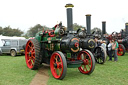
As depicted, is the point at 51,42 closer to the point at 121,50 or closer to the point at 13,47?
the point at 13,47

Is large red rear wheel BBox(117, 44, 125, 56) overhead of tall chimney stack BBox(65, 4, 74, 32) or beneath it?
beneath

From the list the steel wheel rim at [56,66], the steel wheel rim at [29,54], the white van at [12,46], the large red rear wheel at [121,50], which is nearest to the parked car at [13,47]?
the white van at [12,46]

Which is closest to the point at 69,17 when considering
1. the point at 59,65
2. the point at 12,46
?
the point at 59,65

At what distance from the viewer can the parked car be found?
10.7 m

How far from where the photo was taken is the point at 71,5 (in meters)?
4.96

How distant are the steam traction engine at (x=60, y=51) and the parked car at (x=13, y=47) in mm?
4725

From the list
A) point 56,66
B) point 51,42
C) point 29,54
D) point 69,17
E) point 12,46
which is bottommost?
point 56,66

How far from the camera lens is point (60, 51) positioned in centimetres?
489

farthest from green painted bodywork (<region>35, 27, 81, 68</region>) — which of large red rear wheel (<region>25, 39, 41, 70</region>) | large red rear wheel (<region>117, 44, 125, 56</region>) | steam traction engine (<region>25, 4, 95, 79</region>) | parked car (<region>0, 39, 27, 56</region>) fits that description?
large red rear wheel (<region>117, 44, 125, 56</region>)

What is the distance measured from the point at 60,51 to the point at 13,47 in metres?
7.00

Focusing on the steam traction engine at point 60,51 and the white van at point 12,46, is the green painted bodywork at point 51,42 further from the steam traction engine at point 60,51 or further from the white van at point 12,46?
the white van at point 12,46

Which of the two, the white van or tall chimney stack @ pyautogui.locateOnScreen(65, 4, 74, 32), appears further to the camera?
the white van

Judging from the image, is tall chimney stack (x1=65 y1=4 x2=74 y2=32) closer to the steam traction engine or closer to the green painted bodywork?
the steam traction engine

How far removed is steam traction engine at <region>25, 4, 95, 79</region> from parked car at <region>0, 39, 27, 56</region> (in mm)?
4725
